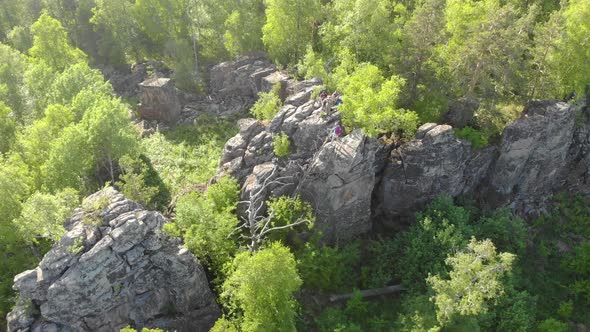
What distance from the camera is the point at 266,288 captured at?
24.4 m

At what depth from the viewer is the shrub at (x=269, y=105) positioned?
39.7 m

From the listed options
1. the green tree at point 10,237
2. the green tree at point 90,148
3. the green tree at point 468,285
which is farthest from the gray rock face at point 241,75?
the green tree at point 468,285

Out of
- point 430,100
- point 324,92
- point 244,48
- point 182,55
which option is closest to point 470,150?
point 430,100

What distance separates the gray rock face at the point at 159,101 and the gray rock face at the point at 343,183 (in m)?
24.7

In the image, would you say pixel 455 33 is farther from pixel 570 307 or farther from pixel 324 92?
pixel 570 307

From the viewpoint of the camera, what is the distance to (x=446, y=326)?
90.8 feet

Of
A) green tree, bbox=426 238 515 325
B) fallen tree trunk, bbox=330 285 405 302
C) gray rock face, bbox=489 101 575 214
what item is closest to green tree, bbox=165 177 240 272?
fallen tree trunk, bbox=330 285 405 302

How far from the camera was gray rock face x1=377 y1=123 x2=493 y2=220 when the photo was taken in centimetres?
3359

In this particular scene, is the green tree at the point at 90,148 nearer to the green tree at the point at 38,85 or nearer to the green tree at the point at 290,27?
the green tree at the point at 38,85

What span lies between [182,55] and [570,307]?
50.0 meters

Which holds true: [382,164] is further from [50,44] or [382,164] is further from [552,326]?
[50,44]

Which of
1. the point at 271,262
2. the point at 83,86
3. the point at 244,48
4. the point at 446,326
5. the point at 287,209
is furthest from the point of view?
the point at 244,48

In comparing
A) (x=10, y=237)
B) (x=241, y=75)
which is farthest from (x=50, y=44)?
(x=10, y=237)

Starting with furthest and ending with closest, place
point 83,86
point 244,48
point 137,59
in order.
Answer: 1. point 137,59
2. point 244,48
3. point 83,86
